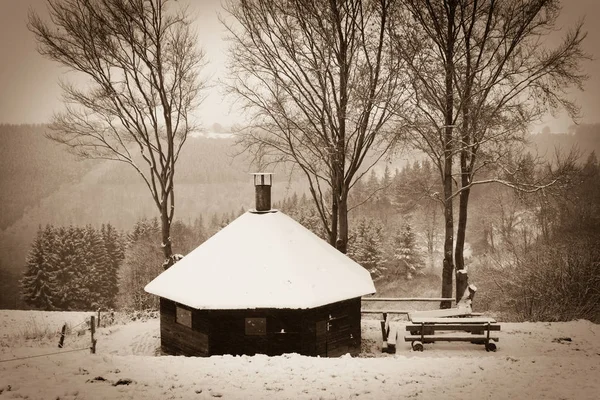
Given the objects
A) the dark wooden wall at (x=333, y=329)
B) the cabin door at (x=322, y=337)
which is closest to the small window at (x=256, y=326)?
the dark wooden wall at (x=333, y=329)

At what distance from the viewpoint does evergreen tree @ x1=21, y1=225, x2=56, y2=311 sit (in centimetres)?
4697

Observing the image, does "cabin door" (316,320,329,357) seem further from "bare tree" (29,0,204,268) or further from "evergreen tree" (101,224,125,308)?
"evergreen tree" (101,224,125,308)

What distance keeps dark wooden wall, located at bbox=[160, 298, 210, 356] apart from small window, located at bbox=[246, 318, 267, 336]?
4.23 ft

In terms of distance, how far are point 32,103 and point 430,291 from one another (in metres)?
53.5

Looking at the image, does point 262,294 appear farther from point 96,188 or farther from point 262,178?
point 96,188

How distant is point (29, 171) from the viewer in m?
70.0

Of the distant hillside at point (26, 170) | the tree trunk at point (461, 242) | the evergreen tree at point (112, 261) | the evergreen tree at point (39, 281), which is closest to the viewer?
the tree trunk at point (461, 242)

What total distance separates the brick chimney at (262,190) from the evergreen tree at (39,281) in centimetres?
3718

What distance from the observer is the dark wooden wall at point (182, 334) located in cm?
1503

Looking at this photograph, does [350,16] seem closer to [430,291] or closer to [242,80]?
[242,80]

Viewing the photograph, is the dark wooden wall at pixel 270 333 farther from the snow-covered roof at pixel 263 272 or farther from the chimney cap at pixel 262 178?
the chimney cap at pixel 262 178

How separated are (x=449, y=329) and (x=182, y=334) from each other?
855 cm

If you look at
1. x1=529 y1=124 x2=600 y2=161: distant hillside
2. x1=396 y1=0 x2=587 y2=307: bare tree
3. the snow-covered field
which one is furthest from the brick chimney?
x1=529 y1=124 x2=600 y2=161: distant hillside

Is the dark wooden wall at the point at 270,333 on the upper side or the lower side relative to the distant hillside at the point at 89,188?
→ lower
